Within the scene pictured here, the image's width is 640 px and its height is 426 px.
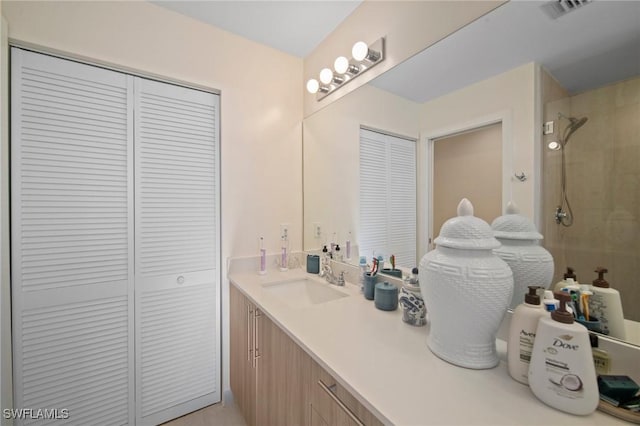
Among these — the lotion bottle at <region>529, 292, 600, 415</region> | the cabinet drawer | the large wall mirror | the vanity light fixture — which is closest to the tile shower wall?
the large wall mirror

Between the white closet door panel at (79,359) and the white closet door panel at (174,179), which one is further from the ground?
the white closet door panel at (174,179)

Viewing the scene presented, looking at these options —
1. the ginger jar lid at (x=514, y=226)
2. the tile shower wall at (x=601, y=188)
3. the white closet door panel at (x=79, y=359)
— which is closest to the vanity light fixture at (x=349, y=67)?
the tile shower wall at (x=601, y=188)

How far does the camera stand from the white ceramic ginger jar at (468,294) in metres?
0.69

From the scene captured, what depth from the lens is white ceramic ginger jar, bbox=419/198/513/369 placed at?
2.28ft

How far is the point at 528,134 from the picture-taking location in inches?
32.5

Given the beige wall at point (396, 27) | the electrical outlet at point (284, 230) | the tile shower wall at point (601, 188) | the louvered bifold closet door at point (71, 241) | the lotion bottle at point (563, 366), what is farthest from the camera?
the electrical outlet at point (284, 230)

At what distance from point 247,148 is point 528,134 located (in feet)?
4.95

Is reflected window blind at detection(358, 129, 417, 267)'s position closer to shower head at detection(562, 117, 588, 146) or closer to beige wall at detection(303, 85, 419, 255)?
beige wall at detection(303, 85, 419, 255)

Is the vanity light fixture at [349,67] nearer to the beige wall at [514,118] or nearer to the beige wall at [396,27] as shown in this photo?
the beige wall at [396,27]

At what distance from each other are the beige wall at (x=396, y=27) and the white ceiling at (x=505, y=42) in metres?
0.04

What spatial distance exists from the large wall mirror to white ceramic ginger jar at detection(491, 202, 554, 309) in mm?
26

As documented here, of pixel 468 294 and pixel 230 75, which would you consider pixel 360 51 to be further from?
pixel 468 294

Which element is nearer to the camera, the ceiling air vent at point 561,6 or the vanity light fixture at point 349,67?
the ceiling air vent at point 561,6

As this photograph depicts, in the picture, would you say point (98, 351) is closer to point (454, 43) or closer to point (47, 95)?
point (47, 95)
